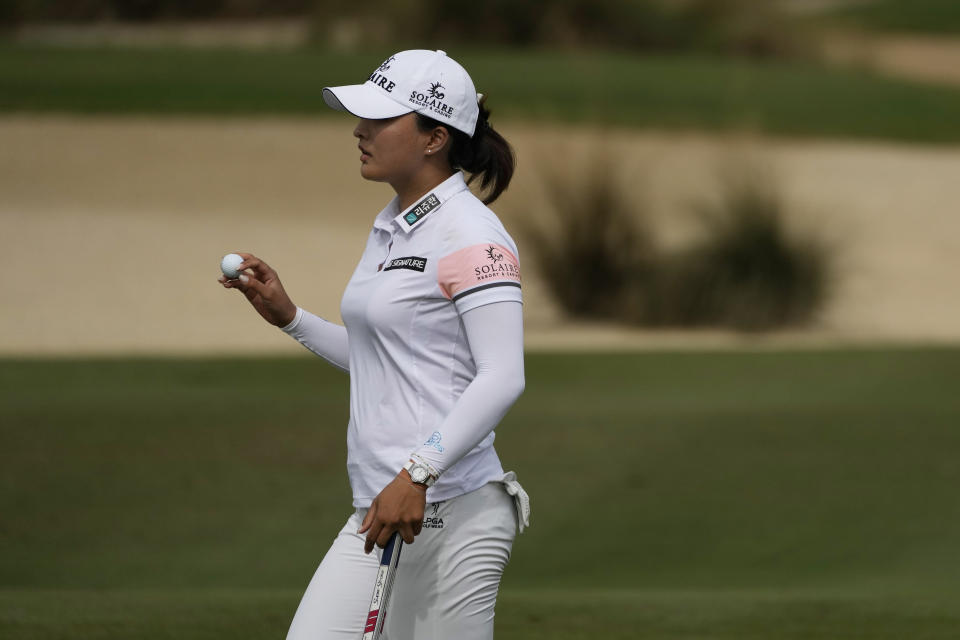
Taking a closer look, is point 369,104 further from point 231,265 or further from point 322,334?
point 322,334

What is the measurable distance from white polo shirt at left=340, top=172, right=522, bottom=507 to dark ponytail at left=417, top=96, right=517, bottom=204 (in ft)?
0.36

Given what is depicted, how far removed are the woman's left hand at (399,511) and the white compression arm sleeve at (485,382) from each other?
0.07 m

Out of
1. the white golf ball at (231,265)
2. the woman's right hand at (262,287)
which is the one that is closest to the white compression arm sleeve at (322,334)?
the woman's right hand at (262,287)

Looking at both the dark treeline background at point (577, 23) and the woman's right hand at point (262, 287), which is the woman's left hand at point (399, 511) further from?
the dark treeline background at point (577, 23)

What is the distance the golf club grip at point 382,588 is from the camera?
336cm

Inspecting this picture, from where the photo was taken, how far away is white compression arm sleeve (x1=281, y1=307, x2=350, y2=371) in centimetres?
393

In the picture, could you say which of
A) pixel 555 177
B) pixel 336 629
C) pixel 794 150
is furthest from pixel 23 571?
pixel 794 150

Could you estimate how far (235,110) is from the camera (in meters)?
24.3
